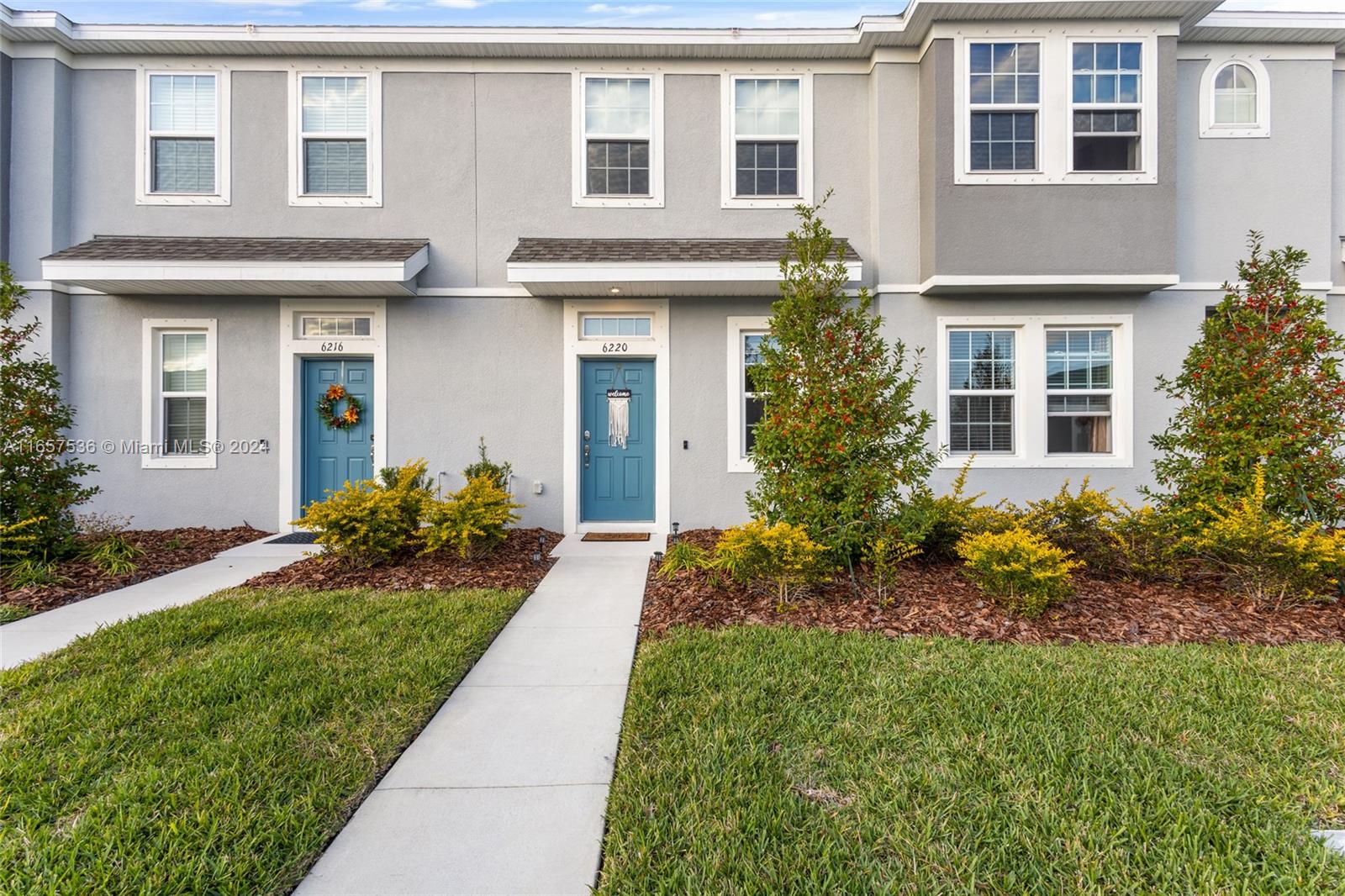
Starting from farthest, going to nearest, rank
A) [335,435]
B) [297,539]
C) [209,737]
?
[335,435] < [297,539] < [209,737]

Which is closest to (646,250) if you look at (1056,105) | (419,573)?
(419,573)

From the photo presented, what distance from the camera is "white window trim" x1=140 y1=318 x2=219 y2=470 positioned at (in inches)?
307

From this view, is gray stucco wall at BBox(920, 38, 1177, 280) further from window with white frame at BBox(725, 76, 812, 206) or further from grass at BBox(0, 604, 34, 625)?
grass at BBox(0, 604, 34, 625)

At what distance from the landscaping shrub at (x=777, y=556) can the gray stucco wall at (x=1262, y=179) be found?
6.84 metres

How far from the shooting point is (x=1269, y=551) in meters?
4.46

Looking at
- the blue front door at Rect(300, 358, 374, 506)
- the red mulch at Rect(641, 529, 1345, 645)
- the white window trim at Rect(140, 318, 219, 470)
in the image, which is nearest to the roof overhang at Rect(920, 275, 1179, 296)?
the red mulch at Rect(641, 529, 1345, 645)

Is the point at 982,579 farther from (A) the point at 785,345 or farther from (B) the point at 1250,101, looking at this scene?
(B) the point at 1250,101

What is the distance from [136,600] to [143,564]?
1.34 m

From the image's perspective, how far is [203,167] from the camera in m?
7.82

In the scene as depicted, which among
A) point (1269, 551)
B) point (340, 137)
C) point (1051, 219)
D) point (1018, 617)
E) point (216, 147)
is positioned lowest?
point (1018, 617)

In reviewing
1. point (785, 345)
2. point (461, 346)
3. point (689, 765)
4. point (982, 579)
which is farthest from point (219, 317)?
point (982, 579)

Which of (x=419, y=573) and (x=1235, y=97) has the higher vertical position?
(x=1235, y=97)

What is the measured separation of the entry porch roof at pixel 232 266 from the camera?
6.91m

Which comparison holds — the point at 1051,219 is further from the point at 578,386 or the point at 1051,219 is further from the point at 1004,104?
the point at 578,386
